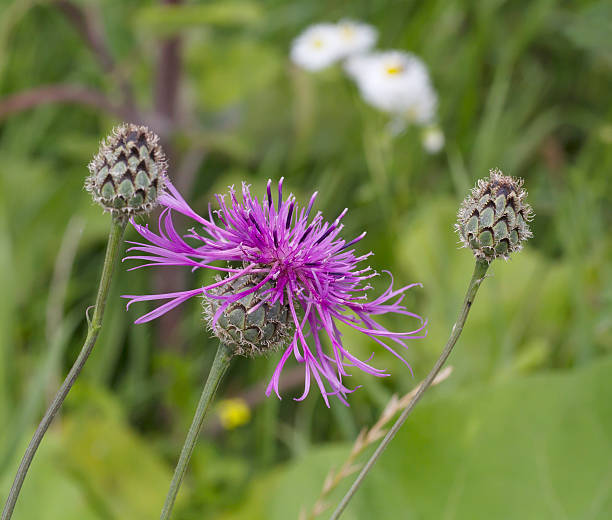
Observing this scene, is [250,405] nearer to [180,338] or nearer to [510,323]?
[180,338]

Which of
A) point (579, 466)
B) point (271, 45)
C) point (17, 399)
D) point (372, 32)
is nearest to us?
point (579, 466)

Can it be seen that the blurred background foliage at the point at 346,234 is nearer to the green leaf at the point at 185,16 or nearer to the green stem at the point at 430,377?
the green leaf at the point at 185,16

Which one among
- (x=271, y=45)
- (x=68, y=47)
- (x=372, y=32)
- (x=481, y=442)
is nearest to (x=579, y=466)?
(x=481, y=442)

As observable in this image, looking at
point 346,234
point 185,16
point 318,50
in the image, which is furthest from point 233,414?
point 318,50

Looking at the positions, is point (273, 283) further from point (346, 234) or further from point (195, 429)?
point (346, 234)

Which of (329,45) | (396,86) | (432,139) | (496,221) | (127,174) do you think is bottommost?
(496,221)

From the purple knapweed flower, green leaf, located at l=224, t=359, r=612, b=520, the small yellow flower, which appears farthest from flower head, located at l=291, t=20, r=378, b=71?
the purple knapweed flower
